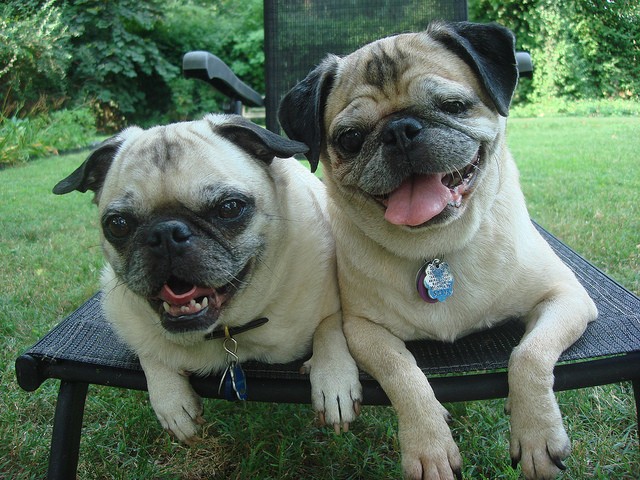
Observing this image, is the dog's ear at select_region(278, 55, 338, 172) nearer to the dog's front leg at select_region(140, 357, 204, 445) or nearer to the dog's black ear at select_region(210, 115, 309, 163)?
the dog's black ear at select_region(210, 115, 309, 163)

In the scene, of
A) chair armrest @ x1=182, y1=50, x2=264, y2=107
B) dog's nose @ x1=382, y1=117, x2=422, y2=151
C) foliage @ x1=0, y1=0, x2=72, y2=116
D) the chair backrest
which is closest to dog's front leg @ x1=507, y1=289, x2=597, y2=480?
dog's nose @ x1=382, y1=117, x2=422, y2=151

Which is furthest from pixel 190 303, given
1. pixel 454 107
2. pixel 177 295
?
pixel 454 107

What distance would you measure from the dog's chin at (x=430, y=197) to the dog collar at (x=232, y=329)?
562mm

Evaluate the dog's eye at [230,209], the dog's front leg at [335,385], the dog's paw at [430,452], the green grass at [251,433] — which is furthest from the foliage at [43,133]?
the dog's paw at [430,452]

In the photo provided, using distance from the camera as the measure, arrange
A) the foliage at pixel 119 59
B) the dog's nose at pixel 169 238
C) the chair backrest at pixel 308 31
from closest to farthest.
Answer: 1. the dog's nose at pixel 169 238
2. the chair backrest at pixel 308 31
3. the foliage at pixel 119 59

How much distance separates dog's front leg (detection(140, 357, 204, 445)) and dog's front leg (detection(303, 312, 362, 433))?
0.40 meters

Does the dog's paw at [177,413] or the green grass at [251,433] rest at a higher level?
the dog's paw at [177,413]

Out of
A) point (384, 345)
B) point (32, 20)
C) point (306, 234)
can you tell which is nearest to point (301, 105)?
point (306, 234)

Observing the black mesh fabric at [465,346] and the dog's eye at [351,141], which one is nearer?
the black mesh fabric at [465,346]

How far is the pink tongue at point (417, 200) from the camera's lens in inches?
75.8

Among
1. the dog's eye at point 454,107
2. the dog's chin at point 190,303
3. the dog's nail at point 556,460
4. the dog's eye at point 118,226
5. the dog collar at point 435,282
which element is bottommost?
the dog's nail at point 556,460

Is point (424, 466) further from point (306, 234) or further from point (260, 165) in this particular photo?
point (260, 165)

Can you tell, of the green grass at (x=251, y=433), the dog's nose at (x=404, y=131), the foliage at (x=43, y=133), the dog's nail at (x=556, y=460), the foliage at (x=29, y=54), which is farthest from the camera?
the foliage at (x=29, y=54)

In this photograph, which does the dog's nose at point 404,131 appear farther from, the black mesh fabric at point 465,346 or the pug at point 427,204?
the black mesh fabric at point 465,346
